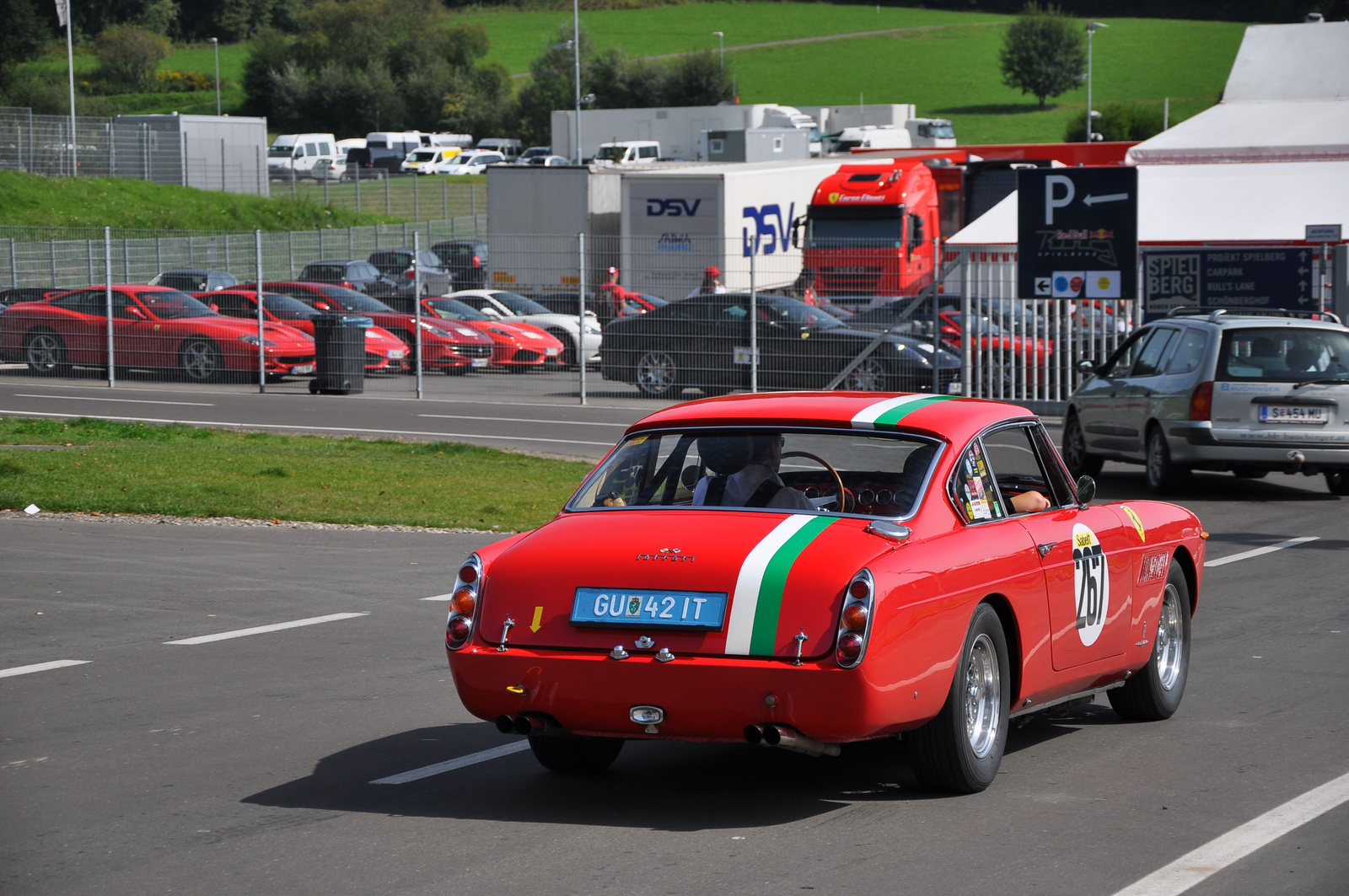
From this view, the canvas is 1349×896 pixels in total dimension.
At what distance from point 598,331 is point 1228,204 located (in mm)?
10404

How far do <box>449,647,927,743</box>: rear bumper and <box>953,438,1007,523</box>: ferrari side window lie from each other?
91 cm

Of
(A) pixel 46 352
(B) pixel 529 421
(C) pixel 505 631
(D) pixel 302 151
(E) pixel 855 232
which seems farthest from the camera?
(D) pixel 302 151

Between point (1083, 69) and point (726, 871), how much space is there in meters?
119

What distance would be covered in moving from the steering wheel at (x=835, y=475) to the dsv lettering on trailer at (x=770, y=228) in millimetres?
32800

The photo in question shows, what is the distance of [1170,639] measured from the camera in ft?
25.3

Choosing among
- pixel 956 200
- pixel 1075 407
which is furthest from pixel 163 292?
pixel 956 200

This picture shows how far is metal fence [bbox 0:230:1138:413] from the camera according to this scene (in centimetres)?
2469

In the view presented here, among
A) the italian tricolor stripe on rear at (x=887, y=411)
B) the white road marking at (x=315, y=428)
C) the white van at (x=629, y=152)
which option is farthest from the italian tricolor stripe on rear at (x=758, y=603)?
the white van at (x=629, y=152)

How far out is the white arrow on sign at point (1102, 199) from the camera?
76.8 feet

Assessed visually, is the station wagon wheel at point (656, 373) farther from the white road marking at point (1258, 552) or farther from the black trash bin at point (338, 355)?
the white road marking at point (1258, 552)

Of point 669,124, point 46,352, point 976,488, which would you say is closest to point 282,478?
point 976,488

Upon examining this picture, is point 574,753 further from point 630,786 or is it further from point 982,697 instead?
point 982,697

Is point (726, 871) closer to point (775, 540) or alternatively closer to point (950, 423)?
point (775, 540)

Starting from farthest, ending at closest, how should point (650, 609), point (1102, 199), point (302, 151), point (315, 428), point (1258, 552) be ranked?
point (302, 151), point (1102, 199), point (315, 428), point (1258, 552), point (650, 609)
